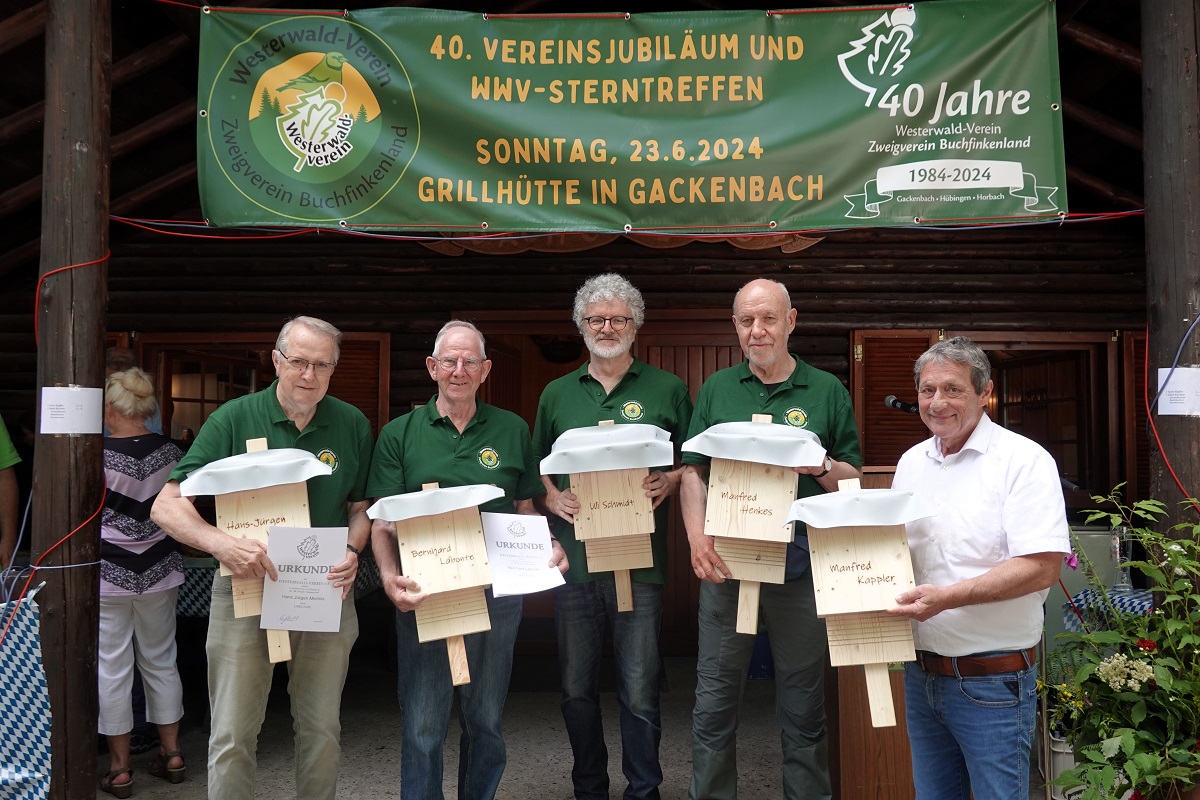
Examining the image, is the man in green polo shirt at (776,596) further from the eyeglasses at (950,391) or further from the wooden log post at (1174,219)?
the wooden log post at (1174,219)

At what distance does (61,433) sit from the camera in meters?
3.03

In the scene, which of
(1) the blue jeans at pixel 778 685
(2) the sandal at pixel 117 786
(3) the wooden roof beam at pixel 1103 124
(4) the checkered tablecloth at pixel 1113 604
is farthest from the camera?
(3) the wooden roof beam at pixel 1103 124

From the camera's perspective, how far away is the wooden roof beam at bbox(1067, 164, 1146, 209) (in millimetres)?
5610

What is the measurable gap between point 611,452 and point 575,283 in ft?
11.6

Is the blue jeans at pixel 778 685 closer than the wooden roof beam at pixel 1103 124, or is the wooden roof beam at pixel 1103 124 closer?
the blue jeans at pixel 778 685

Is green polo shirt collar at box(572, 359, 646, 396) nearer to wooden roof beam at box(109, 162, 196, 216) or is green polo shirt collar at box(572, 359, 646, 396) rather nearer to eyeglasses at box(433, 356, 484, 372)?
eyeglasses at box(433, 356, 484, 372)

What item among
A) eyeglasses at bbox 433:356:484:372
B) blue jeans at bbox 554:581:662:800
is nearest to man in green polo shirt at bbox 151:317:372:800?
eyeglasses at bbox 433:356:484:372

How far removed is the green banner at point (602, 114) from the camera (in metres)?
3.34

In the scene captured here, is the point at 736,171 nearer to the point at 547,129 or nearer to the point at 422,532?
the point at 547,129

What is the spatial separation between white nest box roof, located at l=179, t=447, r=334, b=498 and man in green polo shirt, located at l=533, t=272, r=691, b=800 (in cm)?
90

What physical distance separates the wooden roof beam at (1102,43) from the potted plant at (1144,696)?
273 cm

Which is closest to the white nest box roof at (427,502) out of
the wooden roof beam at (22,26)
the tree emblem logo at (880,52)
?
the tree emblem logo at (880,52)

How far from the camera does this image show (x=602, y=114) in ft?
11.3

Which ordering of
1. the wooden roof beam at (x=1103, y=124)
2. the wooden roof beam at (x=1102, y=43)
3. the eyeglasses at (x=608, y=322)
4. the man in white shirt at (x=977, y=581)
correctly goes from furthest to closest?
1. the wooden roof beam at (x=1103, y=124)
2. the wooden roof beam at (x=1102, y=43)
3. the eyeglasses at (x=608, y=322)
4. the man in white shirt at (x=977, y=581)
